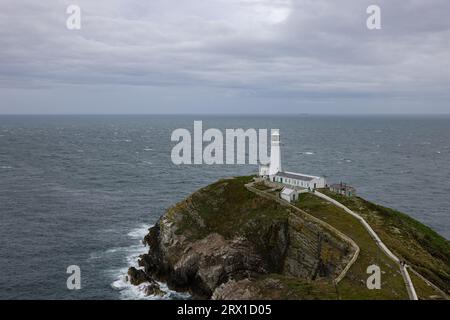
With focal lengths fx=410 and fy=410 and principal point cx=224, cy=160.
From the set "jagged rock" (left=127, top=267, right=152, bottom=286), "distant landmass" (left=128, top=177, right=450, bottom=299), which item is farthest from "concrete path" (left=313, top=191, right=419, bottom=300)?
"jagged rock" (left=127, top=267, right=152, bottom=286)

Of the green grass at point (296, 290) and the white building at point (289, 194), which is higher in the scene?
the white building at point (289, 194)

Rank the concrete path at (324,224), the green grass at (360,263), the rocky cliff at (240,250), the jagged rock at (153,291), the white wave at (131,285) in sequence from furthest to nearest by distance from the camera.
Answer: the jagged rock at (153,291) < the white wave at (131,285) < the rocky cliff at (240,250) < the concrete path at (324,224) < the green grass at (360,263)

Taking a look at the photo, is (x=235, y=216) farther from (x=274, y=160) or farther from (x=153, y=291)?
(x=274, y=160)

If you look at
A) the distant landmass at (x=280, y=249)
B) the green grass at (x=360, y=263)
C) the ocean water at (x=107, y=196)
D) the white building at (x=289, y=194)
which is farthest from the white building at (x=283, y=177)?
the ocean water at (x=107, y=196)

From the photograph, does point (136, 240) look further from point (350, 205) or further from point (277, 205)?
point (350, 205)

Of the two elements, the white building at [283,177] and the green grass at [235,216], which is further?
the white building at [283,177]

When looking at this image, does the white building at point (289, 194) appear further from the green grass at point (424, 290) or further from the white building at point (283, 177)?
the green grass at point (424, 290)

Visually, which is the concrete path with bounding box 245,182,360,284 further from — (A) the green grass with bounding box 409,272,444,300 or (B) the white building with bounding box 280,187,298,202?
(A) the green grass with bounding box 409,272,444,300

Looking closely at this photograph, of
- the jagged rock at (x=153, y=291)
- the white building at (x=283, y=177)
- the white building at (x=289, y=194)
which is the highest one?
the white building at (x=283, y=177)

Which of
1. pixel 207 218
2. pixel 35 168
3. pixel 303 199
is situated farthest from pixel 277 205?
pixel 35 168
